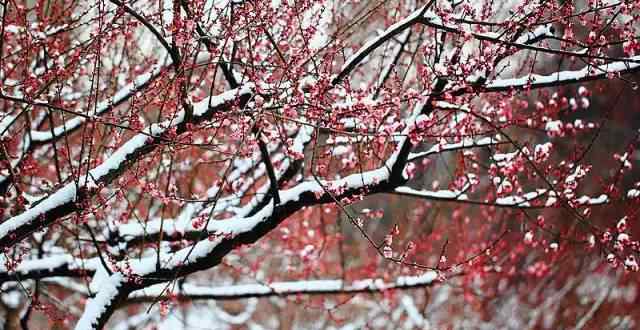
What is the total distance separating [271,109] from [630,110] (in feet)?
42.9

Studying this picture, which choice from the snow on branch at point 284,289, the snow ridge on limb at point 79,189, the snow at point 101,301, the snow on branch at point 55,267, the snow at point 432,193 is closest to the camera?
the snow ridge on limb at point 79,189

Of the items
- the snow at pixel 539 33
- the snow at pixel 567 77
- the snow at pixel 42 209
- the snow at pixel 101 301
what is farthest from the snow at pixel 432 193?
the snow at pixel 42 209

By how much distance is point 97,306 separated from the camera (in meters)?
3.91

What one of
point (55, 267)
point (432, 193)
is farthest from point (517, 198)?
point (55, 267)

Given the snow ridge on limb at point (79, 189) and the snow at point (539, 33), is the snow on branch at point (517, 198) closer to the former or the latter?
the snow at point (539, 33)

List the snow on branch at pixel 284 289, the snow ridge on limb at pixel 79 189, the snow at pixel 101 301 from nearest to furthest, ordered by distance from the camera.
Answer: the snow ridge on limb at pixel 79 189
the snow at pixel 101 301
the snow on branch at pixel 284 289

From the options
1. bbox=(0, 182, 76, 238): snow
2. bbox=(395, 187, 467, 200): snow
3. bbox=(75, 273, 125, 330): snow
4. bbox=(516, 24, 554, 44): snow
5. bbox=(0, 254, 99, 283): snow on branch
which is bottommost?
bbox=(75, 273, 125, 330): snow

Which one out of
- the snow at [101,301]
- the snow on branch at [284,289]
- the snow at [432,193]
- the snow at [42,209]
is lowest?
the snow at [101,301]

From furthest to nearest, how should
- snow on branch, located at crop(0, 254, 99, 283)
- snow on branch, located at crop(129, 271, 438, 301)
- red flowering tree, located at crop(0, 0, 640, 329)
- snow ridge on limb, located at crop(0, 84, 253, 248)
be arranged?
1. snow on branch, located at crop(129, 271, 438, 301)
2. snow on branch, located at crop(0, 254, 99, 283)
3. snow ridge on limb, located at crop(0, 84, 253, 248)
4. red flowering tree, located at crop(0, 0, 640, 329)

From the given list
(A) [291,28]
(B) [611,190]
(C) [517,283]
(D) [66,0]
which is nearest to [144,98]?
(A) [291,28]

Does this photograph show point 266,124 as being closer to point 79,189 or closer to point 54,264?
point 79,189

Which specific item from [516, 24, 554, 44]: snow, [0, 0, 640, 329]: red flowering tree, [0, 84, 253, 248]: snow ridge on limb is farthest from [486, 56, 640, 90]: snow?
[0, 84, 253, 248]: snow ridge on limb

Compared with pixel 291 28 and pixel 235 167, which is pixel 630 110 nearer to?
pixel 235 167

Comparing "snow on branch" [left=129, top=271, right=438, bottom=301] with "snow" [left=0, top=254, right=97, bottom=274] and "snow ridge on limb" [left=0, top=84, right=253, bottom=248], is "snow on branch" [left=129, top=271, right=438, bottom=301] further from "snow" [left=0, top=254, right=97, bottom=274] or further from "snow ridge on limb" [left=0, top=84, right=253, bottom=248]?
"snow ridge on limb" [left=0, top=84, right=253, bottom=248]
